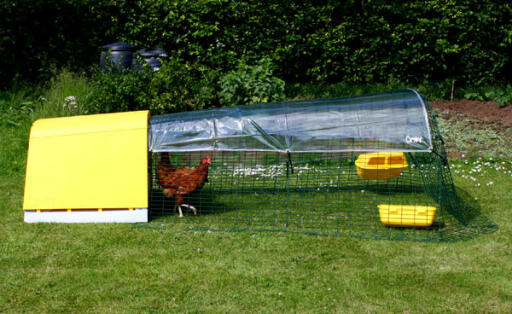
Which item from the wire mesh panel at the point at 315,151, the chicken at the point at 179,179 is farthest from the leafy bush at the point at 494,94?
the chicken at the point at 179,179

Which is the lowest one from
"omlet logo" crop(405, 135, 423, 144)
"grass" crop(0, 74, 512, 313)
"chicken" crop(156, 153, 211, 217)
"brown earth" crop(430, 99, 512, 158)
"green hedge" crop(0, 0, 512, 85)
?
"grass" crop(0, 74, 512, 313)

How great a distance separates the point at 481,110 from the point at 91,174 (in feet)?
25.5

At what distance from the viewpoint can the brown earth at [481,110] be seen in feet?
31.7

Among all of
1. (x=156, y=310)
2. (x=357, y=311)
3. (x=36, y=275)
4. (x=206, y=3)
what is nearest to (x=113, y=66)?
(x=206, y=3)

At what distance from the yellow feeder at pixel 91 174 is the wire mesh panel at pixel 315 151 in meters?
0.26

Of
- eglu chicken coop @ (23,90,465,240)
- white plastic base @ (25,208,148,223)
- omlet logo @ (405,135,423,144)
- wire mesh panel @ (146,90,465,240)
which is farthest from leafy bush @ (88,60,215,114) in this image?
omlet logo @ (405,135,423,144)

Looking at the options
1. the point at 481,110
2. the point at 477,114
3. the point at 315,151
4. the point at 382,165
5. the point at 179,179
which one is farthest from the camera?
the point at 481,110

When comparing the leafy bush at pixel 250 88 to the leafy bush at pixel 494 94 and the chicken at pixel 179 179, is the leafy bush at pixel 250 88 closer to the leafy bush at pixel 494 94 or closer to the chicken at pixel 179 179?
the chicken at pixel 179 179

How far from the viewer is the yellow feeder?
594cm

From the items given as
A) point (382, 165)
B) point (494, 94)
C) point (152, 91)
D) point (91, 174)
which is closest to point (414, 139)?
point (382, 165)

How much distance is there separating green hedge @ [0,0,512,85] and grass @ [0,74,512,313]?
5.91 metres

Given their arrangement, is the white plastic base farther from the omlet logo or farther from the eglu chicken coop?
the omlet logo

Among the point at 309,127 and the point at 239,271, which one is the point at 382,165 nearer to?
the point at 309,127

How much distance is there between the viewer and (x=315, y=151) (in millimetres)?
5586
